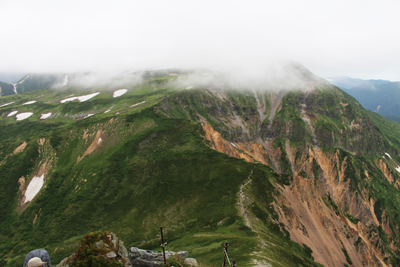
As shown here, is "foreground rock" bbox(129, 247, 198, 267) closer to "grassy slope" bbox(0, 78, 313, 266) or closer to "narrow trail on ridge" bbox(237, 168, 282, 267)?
"grassy slope" bbox(0, 78, 313, 266)

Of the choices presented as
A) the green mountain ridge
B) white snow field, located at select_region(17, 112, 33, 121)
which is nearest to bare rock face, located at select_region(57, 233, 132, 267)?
the green mountain ridge

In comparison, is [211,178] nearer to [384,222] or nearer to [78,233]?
[78,233]

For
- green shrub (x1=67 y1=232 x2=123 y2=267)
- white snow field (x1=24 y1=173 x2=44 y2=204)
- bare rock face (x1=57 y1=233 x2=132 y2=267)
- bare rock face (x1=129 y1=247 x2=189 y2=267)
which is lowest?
white snow field (x1=24 y1=173 x2=44 y2=204)

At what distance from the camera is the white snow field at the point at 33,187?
8809cm

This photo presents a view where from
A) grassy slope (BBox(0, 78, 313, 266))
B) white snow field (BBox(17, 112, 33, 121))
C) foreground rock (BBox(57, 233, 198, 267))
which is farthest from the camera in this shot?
white snow field (BBox(17, 112, 33, 121))

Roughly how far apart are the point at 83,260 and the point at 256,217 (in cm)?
5456

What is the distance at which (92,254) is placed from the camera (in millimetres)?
26812

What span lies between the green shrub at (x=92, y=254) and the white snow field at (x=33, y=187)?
77216 millimetres

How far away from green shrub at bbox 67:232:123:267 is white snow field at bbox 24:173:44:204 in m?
77.2

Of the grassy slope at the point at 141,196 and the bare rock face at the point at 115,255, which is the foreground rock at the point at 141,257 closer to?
the bare rock face at the point at 115,255

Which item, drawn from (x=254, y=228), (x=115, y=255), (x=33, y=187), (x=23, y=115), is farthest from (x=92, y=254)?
(x=23, y=115)

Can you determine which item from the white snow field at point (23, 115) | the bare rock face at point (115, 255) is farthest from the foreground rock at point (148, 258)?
the white snow field at point (23, 115)

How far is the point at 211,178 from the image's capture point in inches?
3386

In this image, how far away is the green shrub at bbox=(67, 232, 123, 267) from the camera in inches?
1006
